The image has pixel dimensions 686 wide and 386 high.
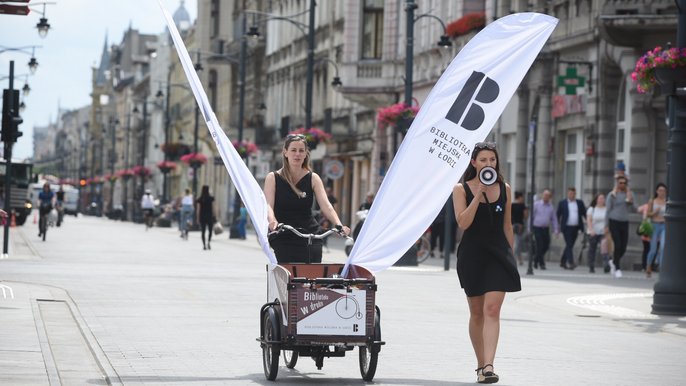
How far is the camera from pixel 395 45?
56.9 meters

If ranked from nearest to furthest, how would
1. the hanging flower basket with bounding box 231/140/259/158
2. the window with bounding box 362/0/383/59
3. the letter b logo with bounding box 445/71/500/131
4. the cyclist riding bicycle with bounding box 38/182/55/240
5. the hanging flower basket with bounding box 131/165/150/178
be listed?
1. the letter b logo with bounding box 445/71/500/131
2. the cyclist riding bicycle with bounding box 38/182/55/240
3. the window with bounding box 362/0/383/59
4. the hanging flower basket with bounding box 231/140/259/158
5. the hanging flower basket with bounding box 131/165/150/178

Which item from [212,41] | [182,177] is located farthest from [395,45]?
[182,177]

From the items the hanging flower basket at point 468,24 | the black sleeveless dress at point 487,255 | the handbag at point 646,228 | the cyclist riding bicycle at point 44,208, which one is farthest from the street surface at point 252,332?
the hanging flower basket at point 468,24

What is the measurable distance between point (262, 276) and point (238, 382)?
55.2 ft

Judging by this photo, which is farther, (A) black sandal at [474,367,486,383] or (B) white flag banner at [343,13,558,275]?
(A) black sandal at [474,367,486,383]

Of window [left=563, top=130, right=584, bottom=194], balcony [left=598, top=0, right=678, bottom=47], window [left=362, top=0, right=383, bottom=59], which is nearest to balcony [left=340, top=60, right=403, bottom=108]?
window [left=362, top=0, right=383, bottom=59]

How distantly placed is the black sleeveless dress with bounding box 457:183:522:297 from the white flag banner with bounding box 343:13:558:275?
1.31 feet

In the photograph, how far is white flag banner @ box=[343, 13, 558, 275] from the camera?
1178 cm

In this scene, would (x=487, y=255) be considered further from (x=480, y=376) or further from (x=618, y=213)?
(x=618, y=213)

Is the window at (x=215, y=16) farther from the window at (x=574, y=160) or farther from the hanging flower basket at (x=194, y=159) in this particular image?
the window at (x=574, y=160)

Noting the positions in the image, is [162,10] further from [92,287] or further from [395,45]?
[395,45]

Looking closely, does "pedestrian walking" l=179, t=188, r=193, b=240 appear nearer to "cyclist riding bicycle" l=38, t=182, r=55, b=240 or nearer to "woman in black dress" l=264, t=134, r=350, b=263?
"cyclist riding bicycle" l=38, t=182, r=55, b=240

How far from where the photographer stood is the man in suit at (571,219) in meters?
36.1

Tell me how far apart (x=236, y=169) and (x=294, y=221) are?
2.00 ft
